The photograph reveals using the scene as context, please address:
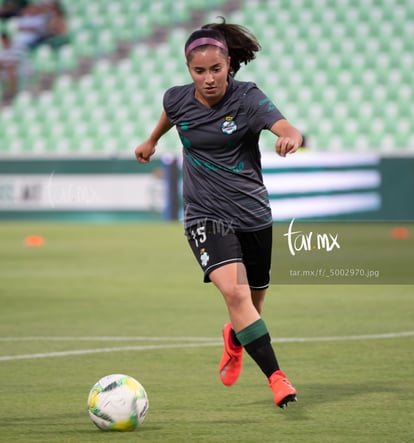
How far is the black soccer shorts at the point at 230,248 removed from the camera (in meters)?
5.75

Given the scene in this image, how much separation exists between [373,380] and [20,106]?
787 inches

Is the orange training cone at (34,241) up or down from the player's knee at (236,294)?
down

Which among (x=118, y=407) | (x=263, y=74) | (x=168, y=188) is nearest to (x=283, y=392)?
(x=118, y=407)

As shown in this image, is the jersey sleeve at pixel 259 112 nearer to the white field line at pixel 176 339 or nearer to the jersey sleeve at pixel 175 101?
the jersey sleeve at pixel 175 101

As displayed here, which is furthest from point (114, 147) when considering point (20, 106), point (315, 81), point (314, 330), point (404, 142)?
point (314, 330)

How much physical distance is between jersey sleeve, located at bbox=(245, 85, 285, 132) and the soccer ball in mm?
1429

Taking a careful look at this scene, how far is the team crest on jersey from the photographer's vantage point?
573cm

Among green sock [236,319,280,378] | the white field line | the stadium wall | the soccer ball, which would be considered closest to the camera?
the soccer ball

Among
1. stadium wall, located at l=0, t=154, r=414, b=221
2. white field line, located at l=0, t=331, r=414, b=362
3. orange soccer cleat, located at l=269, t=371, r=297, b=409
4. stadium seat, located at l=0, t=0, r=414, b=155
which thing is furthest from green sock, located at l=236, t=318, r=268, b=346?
stadium seat, located at l=0, t=0, r=414, b=155

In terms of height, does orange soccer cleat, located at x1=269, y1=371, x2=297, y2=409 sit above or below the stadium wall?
above

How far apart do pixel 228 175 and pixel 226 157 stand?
93mm

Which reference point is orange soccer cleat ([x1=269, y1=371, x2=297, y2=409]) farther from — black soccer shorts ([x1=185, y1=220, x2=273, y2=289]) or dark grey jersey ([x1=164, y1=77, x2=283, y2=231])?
dark grey jersey ([x1=164, y1=77, x2=283, y2=231])

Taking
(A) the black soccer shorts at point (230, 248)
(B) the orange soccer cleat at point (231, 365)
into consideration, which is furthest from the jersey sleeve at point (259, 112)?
(B) the orange soccer cleat at point (231, 365)

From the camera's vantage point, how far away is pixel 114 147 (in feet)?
79.8
